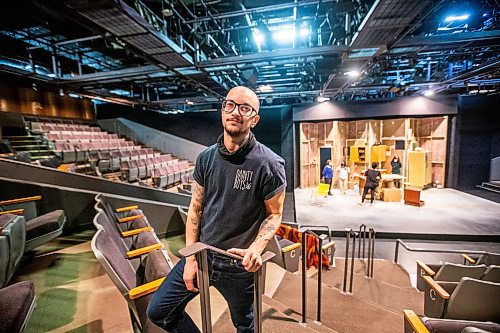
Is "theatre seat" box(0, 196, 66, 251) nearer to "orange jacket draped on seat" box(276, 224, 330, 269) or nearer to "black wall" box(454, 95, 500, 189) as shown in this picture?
"orange jacket draped on seat" box(276, 224, 330, 269)

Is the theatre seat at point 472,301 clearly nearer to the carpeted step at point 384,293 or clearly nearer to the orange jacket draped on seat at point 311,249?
the carpeted step at point 384,293

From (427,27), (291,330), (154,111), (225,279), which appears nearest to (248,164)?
(225,279)

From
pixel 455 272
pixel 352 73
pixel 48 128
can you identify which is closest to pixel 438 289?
pixel 455 272

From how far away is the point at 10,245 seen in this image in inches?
78.9

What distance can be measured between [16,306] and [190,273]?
1.14 metres

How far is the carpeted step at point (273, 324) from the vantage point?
1815 millimetres

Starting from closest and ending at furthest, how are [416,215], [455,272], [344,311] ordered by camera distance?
1. [344,311]
2. [455,272]
3. [416,215]

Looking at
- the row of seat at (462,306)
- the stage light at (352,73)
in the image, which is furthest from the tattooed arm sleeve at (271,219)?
the stage light at (352,73)

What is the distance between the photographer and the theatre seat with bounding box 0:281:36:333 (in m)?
1.35

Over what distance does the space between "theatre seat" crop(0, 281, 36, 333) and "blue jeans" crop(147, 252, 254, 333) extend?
2.63ft

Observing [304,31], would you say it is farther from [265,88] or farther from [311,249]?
[311,249]

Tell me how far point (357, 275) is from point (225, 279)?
311 cm

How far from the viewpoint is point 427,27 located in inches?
182

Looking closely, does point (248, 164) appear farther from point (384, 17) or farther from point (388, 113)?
point (388, 113)
